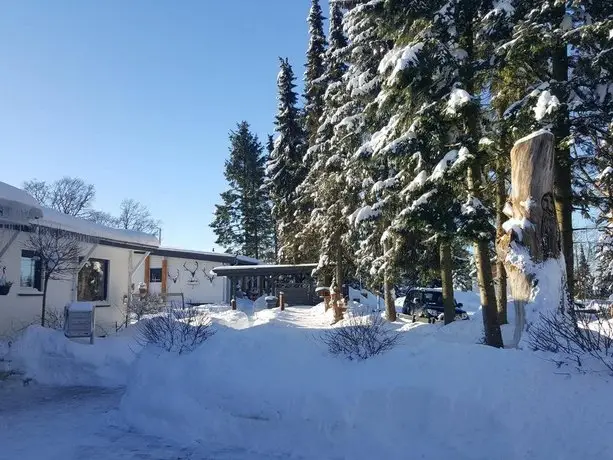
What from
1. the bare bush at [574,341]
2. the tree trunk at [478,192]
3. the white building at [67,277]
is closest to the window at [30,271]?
the white building at [67,277]

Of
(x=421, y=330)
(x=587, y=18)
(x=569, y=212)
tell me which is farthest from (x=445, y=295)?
(x=587, y=18)

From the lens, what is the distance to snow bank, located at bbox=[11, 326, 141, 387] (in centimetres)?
1173

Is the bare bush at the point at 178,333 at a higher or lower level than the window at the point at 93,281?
lower

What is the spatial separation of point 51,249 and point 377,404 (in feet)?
37.3

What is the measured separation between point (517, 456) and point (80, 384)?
30.4ft

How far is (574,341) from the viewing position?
19.6 ft

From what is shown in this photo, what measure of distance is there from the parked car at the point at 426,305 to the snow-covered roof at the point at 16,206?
1452 centimetres

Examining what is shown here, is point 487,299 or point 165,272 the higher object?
point 165,272

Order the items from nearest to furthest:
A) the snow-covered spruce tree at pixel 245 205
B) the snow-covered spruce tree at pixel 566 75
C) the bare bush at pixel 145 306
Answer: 1. the snow-covered spruce tree at pixel 566 75
2. the bare bush at pixel 145 306
3. the snow-covered spruce tree at pixel 245 205

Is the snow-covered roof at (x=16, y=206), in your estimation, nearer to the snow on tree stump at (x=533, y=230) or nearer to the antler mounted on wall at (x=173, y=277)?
the snow on tree stump at (x=533, y=230)

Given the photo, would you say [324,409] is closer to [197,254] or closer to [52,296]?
[52,296]

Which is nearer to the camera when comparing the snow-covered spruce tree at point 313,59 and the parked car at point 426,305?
the parked car at point 426,305

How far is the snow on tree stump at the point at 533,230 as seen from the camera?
8.05 meters

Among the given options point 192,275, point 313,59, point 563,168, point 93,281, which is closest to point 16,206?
point 93,281
